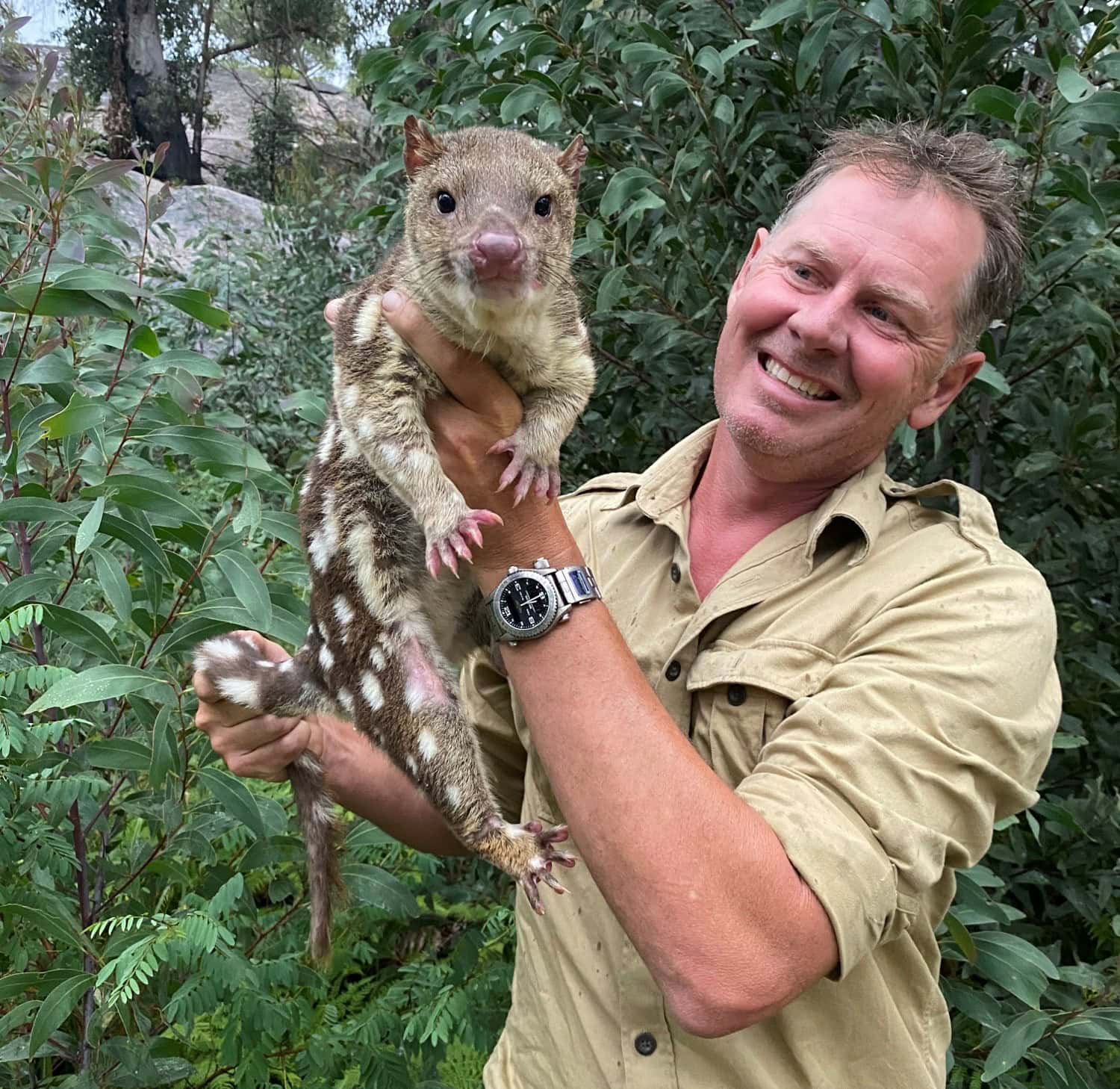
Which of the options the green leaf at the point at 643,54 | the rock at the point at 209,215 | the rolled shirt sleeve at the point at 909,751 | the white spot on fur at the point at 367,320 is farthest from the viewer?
the rock at the point at 209,215

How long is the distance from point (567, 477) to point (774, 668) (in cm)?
215

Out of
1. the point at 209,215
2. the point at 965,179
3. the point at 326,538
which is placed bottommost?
the point at 209,215

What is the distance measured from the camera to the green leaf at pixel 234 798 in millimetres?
2377

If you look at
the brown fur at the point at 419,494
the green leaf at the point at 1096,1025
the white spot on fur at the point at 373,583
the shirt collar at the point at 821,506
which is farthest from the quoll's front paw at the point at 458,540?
the green leaf at the point at 1096,1025

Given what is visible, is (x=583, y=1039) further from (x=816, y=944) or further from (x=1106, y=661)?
(x=1106, y=661)

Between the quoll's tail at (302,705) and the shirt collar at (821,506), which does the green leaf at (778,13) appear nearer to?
the shirt collar at (821,506)

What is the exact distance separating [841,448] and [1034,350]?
1283 millimetres

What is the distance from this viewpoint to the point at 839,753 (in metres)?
1.63

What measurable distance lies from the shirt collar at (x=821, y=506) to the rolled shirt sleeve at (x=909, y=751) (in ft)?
0.80

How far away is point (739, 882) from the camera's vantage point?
60.6 inches

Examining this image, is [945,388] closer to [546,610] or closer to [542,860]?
[546,610]

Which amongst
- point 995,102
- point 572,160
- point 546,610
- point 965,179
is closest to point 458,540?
point 546,610

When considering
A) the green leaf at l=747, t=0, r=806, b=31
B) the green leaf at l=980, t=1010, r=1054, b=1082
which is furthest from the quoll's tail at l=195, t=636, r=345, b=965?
the green leaf at l=747, t=0, r=806, b=31

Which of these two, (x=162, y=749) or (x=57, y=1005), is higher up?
(x=162, y=749)
